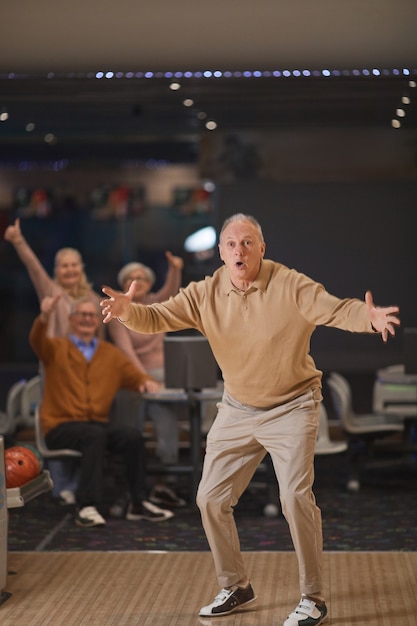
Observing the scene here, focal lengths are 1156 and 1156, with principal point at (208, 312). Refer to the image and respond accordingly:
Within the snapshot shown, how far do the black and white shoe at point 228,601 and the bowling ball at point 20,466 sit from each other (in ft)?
3.72

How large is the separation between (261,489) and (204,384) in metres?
1.01

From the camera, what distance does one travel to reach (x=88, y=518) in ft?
20.9

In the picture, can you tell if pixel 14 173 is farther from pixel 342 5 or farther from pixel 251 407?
pixel 251 407

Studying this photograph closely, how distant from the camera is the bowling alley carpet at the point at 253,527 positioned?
19.3ft

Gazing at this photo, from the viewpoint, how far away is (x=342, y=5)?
709 centimetres

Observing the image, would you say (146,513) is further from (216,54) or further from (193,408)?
(216,54)

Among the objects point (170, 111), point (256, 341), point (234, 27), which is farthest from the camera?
point (170, 111)

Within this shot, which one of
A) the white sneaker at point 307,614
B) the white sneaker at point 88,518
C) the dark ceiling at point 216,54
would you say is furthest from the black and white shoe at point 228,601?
the dark ceiling at point 216,54

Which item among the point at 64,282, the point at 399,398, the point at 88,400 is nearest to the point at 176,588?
the point at 88,400

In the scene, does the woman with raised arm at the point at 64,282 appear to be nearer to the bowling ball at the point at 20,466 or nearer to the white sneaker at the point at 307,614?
the bowling ball at the point at 20,466

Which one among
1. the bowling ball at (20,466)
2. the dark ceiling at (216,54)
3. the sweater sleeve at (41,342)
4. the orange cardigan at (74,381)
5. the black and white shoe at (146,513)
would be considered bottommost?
the black and white shoe at (146,513)

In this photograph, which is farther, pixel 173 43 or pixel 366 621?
pixel 173 43

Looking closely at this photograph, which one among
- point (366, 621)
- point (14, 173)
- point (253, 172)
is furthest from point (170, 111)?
point (366, 621)

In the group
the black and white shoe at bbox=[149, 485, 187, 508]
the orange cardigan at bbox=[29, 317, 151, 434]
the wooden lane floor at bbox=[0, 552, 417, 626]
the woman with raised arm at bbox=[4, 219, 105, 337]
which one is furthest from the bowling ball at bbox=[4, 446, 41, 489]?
the woman with raised arm at bbox=[4, 219, 105, 337]
